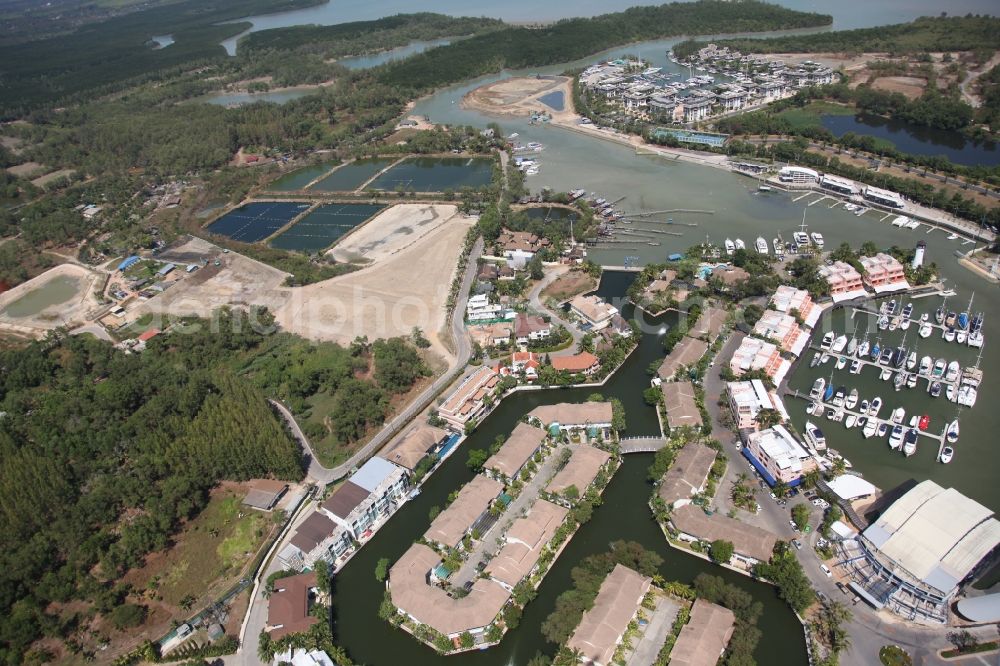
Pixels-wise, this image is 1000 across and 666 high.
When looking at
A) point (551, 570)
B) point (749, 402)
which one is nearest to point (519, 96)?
point (749, 402)

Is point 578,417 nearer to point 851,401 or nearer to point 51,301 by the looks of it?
point 851,401

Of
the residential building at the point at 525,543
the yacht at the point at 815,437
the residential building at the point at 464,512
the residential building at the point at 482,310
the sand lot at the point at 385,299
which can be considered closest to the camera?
the residential building at the point at 525,543

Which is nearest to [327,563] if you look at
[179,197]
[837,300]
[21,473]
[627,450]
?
[627,450]

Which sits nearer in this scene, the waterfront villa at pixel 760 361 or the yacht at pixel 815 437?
the yacht at pixel 815 437

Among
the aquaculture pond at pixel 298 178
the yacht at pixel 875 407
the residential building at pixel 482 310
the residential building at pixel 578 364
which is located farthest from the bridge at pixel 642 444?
the aquaculture pond at pixel 298 178

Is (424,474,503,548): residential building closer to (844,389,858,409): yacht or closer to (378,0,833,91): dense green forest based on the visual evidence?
(844,389,858,409): yacht

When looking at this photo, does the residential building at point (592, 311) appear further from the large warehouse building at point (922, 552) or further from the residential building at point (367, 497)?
the large warehouse building at point (922, 552)

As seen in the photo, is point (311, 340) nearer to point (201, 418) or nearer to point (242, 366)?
point (242, 366)
